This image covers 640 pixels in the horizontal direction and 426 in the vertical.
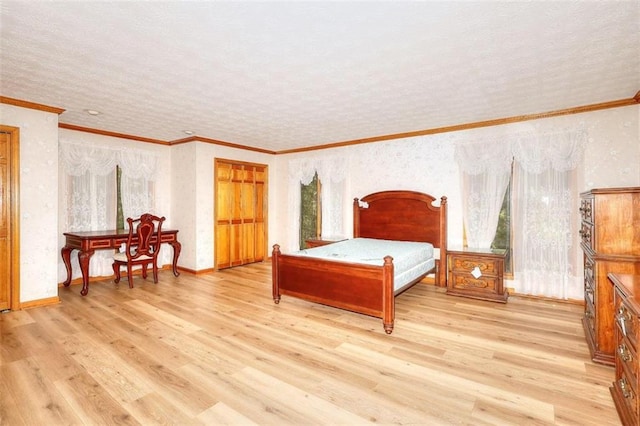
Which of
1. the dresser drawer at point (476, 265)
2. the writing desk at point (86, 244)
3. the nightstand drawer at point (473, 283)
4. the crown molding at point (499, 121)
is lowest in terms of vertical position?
the nightstand drawer at point (473, 283)

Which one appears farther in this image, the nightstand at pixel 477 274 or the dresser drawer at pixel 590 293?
the nightstand at pixel 477 274

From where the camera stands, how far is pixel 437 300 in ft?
13.8

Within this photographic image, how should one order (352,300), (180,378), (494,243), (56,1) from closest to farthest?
(56,1)
(180,378)
(352,300)
(494,243)

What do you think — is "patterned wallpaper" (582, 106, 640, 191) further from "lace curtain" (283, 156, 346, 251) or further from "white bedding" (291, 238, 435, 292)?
"lace curtain" (283, 156, 346, 251)

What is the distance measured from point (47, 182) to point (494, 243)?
6085mm

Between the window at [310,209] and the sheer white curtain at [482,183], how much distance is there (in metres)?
2.79

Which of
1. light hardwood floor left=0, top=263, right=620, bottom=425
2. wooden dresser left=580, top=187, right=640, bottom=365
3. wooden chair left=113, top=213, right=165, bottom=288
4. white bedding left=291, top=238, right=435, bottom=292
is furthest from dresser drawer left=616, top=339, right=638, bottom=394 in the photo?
wooden chair left=113, top=213, right=165, bottom=288

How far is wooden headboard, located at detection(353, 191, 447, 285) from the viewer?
4.86 metres

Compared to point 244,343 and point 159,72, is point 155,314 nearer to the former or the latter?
point 244,343

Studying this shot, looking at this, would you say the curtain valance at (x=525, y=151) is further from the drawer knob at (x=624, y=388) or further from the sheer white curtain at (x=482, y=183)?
the drawer knob at (x=624, y=388)

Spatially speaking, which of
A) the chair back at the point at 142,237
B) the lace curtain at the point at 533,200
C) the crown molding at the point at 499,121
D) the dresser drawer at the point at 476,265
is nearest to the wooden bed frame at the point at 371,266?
the dresser drawer at the point at 476,265

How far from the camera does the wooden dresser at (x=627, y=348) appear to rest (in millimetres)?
1633

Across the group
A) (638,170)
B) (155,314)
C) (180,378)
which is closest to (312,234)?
(155,314)

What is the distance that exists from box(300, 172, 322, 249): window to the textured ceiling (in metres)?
2.42
